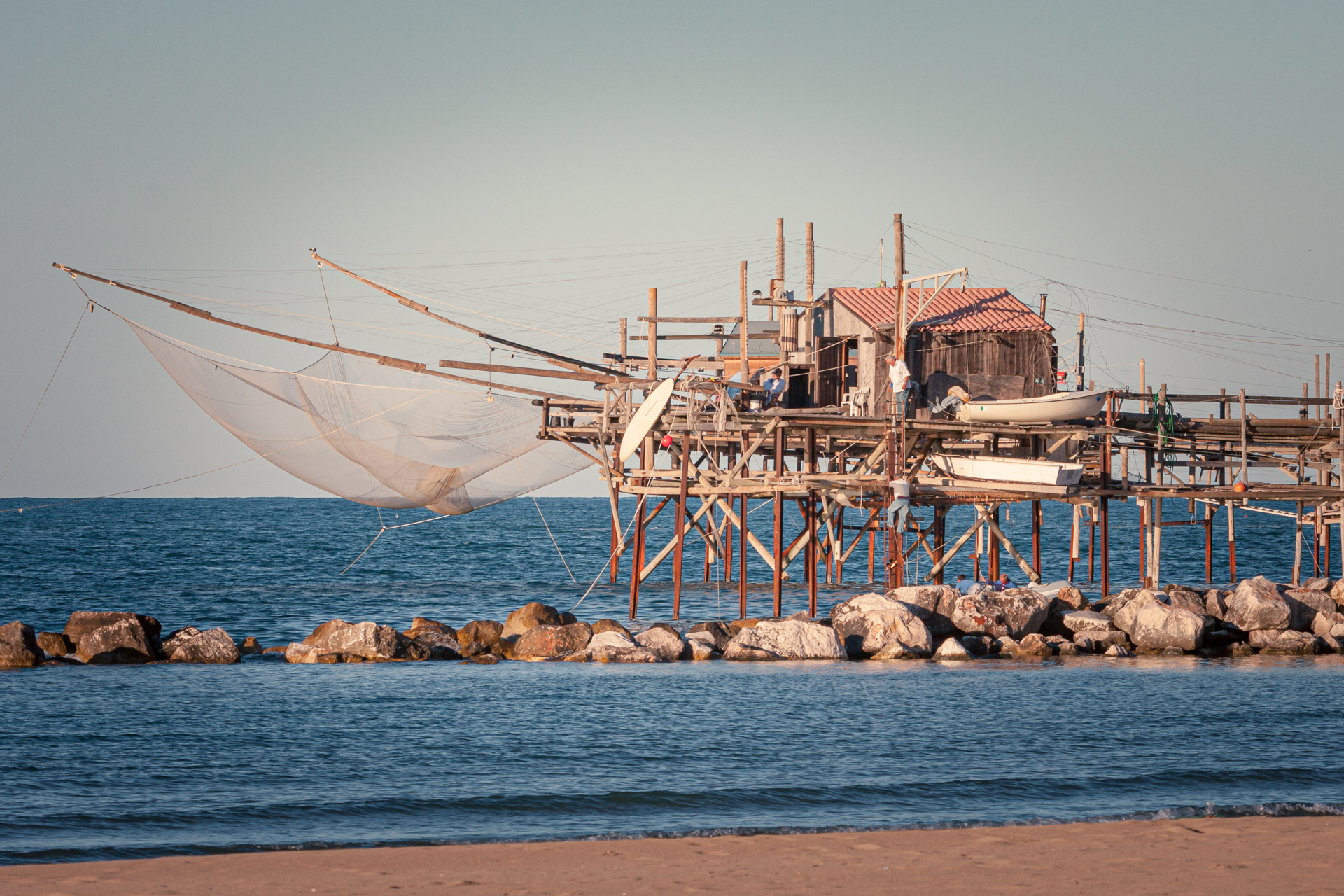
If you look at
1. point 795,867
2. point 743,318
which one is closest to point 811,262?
point 743,318

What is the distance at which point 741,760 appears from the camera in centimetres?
1444

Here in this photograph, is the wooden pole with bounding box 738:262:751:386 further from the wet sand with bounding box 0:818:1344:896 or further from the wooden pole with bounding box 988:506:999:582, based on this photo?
the wet sand with bounding box 0:818:1344:896

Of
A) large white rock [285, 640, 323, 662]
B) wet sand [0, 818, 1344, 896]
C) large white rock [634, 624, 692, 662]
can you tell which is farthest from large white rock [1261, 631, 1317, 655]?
large white rock [285, 640, 323, 662]

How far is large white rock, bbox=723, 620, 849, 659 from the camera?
21703mm

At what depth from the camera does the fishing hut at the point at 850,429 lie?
25.8m

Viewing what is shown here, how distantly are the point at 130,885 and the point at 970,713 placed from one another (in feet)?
36.7

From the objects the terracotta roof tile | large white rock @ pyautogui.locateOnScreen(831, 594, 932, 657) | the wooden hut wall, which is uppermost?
the terracotta roof tile

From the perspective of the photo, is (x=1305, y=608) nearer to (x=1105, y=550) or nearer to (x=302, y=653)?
(x=1105, y=550)

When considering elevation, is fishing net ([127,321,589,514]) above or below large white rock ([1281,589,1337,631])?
above

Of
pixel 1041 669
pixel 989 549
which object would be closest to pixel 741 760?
pixel 1041 669

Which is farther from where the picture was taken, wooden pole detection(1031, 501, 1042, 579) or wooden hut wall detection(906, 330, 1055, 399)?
wooden pole detection(1031, 501, 1042, 579)

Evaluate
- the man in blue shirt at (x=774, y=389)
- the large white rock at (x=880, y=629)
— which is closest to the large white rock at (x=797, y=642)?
the large white rock at (x=880, y=629)

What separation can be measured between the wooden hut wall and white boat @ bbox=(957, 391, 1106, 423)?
2.15 m

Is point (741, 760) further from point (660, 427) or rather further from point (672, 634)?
point (660, 427)
